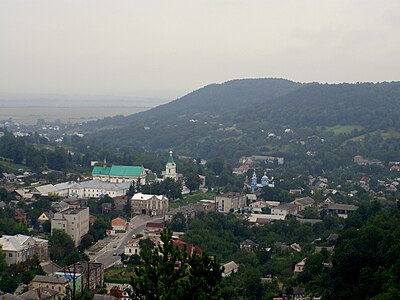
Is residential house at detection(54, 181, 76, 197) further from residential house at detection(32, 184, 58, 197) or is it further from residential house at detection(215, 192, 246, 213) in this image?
residential house at detection(215, 192, 246, 213)

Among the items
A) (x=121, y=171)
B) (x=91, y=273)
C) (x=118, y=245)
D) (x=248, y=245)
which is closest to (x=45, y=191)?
(x=121, y=171)

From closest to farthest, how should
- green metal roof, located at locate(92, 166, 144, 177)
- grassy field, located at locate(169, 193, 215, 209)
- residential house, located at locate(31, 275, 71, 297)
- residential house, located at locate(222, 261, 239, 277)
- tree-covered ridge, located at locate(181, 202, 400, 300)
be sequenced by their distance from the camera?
tree-covered ridge, located at locate(181, 202, 400, 300) → residential house, located at locate(31, 275, 71, 297) → residential house, located at locate(222, 261, 239, 277) → grassy field, located at locate(169, 193, 215, 209) → green metal roof, located at locate(92, 166, 144, 177)

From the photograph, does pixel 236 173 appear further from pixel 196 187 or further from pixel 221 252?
pixel 221 252

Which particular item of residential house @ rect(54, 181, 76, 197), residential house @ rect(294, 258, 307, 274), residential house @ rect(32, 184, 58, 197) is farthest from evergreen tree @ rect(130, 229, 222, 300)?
residential house @ rect(54, 181, 76, 197)

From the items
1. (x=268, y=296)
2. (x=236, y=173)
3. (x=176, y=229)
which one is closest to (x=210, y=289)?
(x=268, y=296)

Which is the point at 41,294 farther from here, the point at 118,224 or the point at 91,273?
the point at 118,224

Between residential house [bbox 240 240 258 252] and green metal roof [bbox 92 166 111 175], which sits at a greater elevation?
green metal roof [bbox 92 166 111 175]

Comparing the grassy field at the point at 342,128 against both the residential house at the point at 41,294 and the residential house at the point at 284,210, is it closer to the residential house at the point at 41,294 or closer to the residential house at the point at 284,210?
A: the residential house at the point at 284,210
